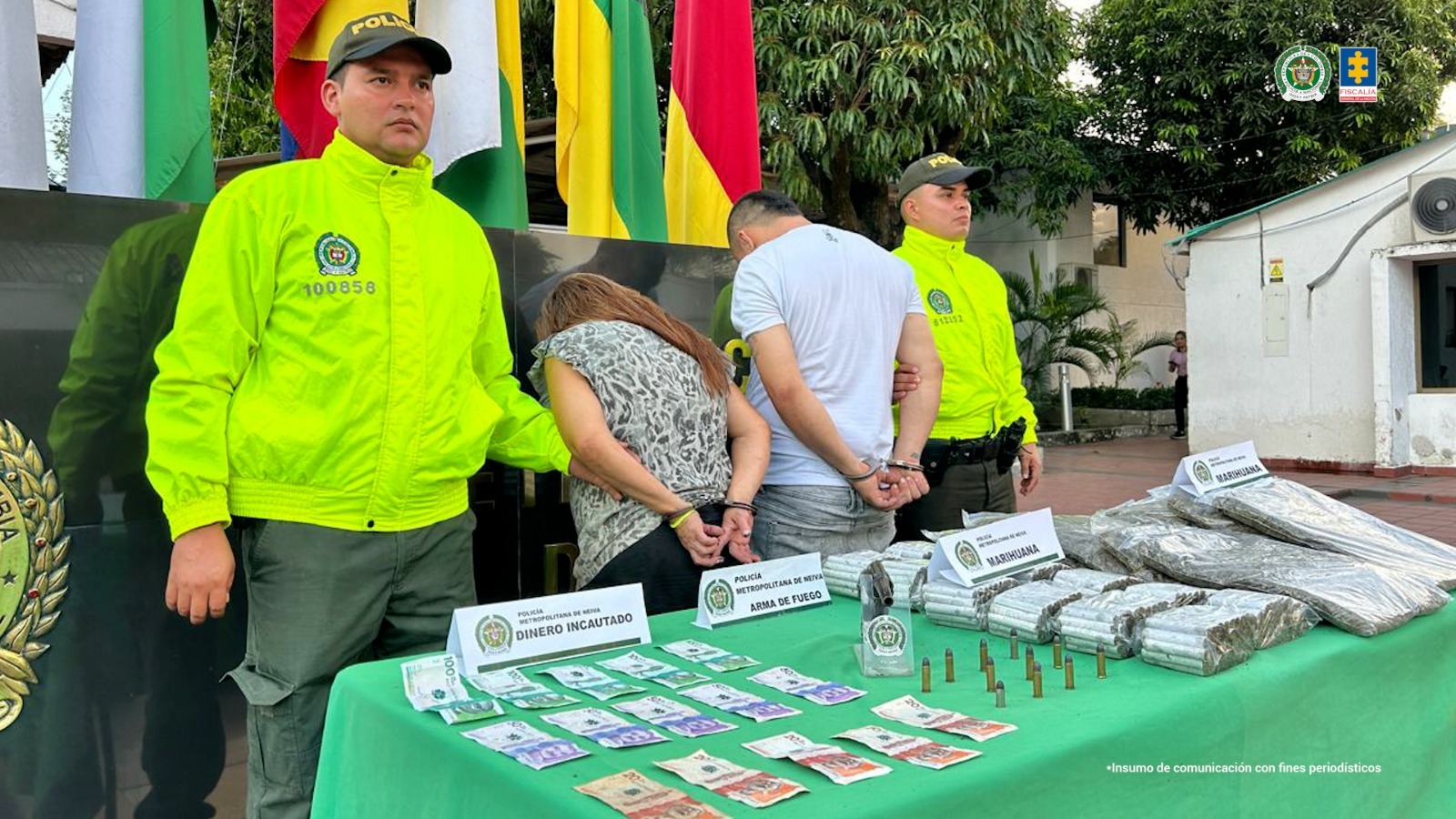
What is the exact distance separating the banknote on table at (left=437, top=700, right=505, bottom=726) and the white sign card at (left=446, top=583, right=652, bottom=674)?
5.2 inches

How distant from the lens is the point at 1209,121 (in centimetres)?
1545

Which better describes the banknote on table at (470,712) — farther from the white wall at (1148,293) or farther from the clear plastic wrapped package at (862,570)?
the white wall at (1148,293)

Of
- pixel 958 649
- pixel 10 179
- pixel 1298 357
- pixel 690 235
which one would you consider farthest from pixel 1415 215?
pixel 10 179

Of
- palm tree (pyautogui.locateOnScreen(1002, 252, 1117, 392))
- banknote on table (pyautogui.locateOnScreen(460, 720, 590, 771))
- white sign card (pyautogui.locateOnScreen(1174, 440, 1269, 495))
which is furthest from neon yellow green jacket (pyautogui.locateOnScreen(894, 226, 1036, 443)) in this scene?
palm tree (pyautogui.locateOnScreen(1002, 252, 1117, 392))

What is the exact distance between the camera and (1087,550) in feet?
7.23

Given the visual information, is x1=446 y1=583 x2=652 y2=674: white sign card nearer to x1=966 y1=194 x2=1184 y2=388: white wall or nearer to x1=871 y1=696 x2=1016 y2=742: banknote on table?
x1=871 y1=696 x2=1016 y2=742: banknote on table

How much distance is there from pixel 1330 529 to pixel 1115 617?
86cm

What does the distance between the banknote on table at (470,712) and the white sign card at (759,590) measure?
525 mm

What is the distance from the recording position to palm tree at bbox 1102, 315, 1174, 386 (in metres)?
16.7

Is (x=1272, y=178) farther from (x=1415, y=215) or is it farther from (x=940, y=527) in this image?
(x=940, y=527)

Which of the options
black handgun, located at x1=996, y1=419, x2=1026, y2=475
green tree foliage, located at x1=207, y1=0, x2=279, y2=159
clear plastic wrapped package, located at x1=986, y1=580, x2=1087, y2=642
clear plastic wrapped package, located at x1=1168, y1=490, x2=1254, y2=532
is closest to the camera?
clear plastic wrapped package, located at x1=986, y1=580, x2=1087, y2=642

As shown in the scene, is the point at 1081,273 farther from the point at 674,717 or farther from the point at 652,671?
the point at 674,717

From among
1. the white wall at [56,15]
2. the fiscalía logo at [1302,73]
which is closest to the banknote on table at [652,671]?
the white wall at [56,15]

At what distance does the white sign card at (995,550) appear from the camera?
1.92m
